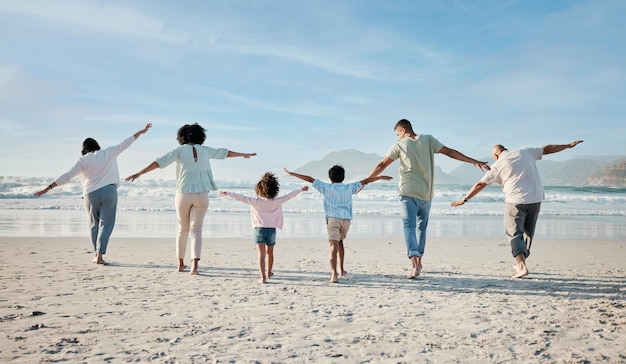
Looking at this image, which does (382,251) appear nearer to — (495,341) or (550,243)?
(550,243)

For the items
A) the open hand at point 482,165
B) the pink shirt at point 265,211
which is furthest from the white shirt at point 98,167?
the open hand at point 482,165

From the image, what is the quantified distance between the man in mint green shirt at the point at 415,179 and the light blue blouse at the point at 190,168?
2276mm

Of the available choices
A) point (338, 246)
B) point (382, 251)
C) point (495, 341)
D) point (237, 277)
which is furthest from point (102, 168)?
point (495, 341)

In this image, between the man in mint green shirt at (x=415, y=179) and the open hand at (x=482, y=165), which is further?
the open hand at (x=482, y=165)

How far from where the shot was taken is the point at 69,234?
1112cm

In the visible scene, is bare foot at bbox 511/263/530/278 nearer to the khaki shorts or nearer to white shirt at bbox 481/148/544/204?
white shirt at bbox 481/148/544/204

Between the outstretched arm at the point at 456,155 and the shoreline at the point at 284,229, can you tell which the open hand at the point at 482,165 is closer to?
the outstretched arm at the point at 456,155

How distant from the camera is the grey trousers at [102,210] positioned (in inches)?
272

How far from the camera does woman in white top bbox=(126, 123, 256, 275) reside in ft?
20.2

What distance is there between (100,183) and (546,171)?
112231mm

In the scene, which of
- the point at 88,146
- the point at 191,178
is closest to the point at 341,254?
the point at 191,178

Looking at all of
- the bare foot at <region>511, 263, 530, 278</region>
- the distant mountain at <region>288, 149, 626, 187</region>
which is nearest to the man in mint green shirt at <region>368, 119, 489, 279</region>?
the bare foot at <region>511, 263, 530, 278</region>

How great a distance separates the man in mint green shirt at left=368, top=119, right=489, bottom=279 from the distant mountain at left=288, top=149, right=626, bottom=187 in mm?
67430

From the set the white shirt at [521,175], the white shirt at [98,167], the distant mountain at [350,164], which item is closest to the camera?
the white shirt at [521,175]
